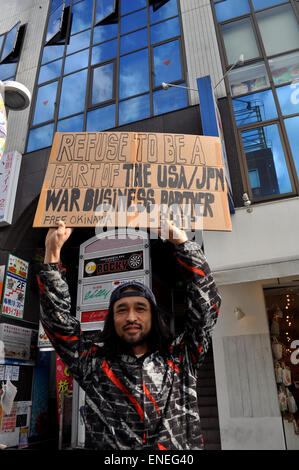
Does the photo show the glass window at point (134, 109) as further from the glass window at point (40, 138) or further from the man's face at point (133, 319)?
the man's face at point (133, 319)

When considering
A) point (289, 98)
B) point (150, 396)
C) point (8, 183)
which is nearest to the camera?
point (150, 396)

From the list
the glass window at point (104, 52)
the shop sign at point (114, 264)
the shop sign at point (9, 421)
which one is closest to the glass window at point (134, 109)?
the glass window at point (104, 52)

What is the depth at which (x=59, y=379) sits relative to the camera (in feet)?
22.9

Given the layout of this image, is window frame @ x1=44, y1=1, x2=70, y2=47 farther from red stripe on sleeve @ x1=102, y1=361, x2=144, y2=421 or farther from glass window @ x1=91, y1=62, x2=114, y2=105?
red stripe on sleeve @ x1=102, y1=361, x2=144, y2=421

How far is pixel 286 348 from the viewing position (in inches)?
Answer: 229

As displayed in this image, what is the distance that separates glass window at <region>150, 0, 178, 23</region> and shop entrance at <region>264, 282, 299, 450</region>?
27.4 ft

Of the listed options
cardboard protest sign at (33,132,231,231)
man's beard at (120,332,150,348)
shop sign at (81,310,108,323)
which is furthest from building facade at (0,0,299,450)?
man's beard at (120,332,150,348)

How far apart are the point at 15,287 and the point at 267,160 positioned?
6.62 metres

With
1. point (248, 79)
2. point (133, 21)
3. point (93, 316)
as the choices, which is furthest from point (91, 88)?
point (93, 316)

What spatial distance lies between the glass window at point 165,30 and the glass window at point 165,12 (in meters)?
0.24

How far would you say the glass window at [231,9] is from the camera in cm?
839

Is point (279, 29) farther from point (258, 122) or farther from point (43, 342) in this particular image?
point (43, 342)

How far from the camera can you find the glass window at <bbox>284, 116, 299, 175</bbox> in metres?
6.45
